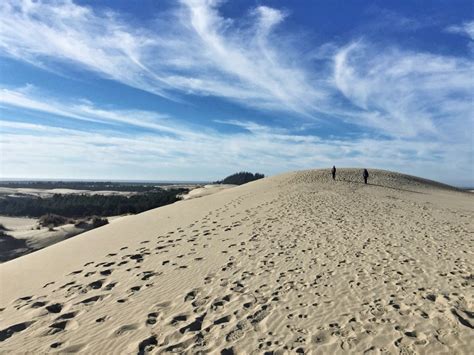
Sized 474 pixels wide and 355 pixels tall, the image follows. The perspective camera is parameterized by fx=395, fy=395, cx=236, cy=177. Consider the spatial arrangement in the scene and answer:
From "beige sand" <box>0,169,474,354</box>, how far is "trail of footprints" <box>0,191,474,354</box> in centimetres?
3

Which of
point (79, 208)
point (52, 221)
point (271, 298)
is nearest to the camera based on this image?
point (271, 298)

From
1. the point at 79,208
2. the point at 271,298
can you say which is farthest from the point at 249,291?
the point at 79,208

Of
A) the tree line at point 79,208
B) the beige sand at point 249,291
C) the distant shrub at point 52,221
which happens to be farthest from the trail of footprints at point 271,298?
the tree line at point 79,208

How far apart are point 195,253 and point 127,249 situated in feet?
8.56

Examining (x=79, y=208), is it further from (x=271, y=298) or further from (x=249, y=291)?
(x=271, y=298)

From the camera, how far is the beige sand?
5926 millimetres

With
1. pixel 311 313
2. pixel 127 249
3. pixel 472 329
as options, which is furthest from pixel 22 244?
pixel 472 329

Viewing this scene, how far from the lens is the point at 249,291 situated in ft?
25.8

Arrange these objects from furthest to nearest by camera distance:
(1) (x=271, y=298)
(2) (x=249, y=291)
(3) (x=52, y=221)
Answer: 1. (3) (x=52, y=221)
2. (2) (x=249, y=291)
3. (1) (x=271, y=298)

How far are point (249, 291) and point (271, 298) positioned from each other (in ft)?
1.95

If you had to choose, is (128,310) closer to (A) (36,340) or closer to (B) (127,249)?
(A) (36,340)

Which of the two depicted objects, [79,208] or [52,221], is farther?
[79,208]

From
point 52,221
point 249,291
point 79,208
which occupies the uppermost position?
point 249,291

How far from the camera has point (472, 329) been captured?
6.04 meters
